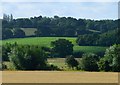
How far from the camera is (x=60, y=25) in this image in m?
7.23

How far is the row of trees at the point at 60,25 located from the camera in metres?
7.07

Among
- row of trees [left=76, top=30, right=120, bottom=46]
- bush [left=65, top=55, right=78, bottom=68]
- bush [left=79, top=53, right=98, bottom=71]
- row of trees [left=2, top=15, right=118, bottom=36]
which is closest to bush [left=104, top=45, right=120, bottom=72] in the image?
row of trees [left=76, top=30, right=120, bottom=46]

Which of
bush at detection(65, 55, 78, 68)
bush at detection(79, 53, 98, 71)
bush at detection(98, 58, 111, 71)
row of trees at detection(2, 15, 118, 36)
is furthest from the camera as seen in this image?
row of trees at detection(2, 15, 118, 36)

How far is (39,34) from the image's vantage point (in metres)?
7.34

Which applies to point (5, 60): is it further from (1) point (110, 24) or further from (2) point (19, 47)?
(1) point (110, 24)

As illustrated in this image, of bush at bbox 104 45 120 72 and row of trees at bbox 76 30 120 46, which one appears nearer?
bush at bbox 104 45 120 72

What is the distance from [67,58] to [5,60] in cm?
133

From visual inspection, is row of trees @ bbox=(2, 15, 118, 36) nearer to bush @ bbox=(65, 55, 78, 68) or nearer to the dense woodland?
the dense woodland

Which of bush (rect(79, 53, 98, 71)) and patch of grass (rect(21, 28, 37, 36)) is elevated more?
patch of grass (rect(21, 28, 37, 36))

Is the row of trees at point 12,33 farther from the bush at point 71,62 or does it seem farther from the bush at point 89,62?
the bush at point 89,62

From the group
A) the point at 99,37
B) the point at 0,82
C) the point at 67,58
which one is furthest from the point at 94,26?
the point at 0,82

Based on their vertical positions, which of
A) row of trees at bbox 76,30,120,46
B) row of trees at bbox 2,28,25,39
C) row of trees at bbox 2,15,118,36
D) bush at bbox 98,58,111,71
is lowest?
bush at bbox 98,58,111,71

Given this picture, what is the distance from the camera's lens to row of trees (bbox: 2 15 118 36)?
7.07 meters

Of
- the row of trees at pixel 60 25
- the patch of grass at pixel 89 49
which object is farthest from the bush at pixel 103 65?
the row of trees at pixel 60 25
